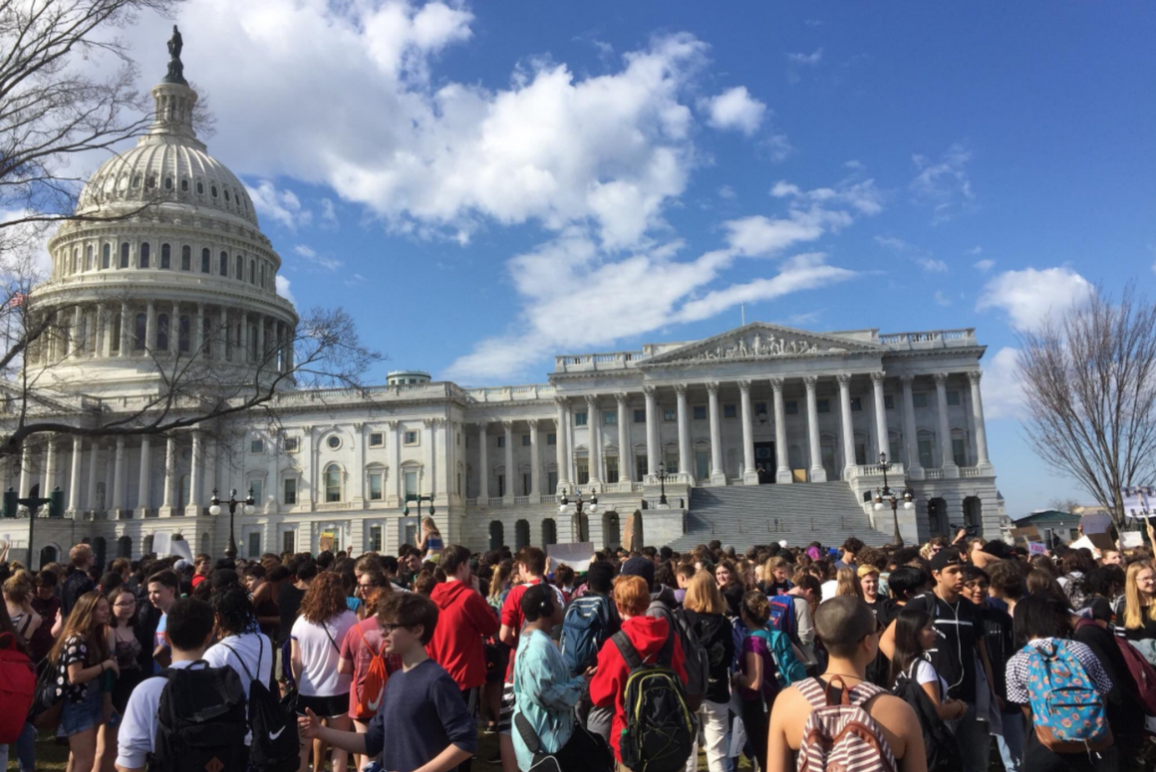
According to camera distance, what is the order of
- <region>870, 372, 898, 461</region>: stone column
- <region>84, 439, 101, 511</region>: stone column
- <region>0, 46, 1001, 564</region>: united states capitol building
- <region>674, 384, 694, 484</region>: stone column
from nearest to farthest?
<region>0, 46, 1001, 564</region>: united states capitol building < <region>870, 372, 898, 461</region>: stone column < <region>674, 384, 694, 484</region>: stone column < <region>84, 439, 101, 511</region>: stone column

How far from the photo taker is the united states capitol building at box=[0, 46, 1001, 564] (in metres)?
64.3

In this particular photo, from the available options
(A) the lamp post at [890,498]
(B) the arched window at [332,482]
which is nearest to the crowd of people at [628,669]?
(A) the lamp post at [890,498]

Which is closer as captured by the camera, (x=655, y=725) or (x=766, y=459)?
(x=655, y=725)

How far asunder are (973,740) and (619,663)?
3.37 metres

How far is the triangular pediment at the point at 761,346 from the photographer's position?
66188mm

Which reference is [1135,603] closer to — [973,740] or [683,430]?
[973,740]

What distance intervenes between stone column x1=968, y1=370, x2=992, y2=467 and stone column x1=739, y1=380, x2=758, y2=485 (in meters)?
15.6

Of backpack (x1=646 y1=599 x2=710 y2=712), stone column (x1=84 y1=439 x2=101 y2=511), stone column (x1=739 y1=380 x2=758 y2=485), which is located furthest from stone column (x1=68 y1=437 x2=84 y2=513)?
backpack (x1=646 y1=599 x2=710 y2=712)

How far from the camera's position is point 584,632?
8.12m

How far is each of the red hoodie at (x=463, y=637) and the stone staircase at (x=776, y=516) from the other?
151ft

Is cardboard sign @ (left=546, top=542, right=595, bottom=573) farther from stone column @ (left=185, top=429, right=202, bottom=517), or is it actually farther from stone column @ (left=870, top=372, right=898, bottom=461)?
stone column @ (left=185, top=429, right=202, bottom=517)

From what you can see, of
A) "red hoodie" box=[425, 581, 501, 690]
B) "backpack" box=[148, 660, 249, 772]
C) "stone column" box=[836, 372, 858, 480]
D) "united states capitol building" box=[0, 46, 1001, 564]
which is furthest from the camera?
"stone column" box=[836, 372, 858, 480]

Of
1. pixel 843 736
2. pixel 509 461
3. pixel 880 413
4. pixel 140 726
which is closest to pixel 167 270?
pixel 509 461

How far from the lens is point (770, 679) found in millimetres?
9219
